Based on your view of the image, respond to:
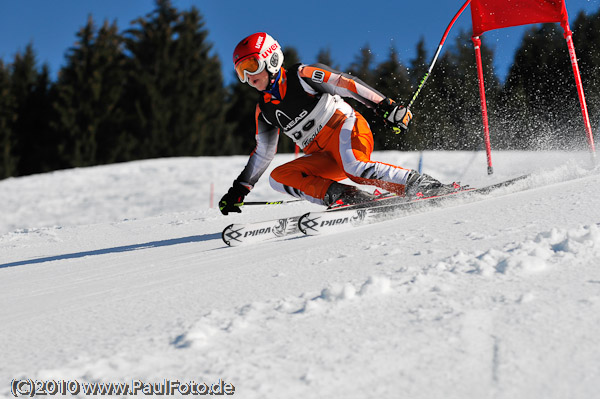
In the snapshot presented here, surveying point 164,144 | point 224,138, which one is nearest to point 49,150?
point 164,144

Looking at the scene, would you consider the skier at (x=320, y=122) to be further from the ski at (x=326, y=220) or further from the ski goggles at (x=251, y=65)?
the ski at (x=326, y=220)

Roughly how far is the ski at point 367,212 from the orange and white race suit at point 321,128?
17 centimetres

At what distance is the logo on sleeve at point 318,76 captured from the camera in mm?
4195

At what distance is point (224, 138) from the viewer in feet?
95.5

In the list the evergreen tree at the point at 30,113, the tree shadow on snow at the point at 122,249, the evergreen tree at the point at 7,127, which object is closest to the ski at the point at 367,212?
the tree shadow on snow at the point at 122,249

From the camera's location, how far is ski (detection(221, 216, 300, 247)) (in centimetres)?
379

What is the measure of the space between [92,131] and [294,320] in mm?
26431

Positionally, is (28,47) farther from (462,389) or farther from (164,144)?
(462,389)

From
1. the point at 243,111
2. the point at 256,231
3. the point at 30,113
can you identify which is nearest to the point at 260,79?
the point at 256,231

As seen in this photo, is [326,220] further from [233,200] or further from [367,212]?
[233,200]

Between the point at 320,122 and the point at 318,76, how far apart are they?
14.7 inches

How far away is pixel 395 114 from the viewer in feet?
13.4

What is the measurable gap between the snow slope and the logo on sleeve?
4.30 ft

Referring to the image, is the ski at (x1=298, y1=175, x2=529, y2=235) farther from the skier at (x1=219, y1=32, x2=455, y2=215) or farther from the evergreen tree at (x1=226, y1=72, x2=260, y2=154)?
the evergreen tree at (x1=226, y1=72, x2=260, y2=154)
